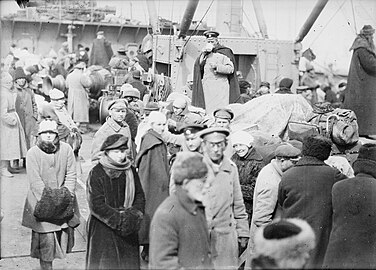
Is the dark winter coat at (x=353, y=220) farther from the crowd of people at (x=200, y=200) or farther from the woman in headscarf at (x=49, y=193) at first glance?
the woman in headscarf at (x=49, y=193)

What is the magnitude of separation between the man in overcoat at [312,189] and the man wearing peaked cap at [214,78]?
317 centimetres

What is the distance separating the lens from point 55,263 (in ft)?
21.5

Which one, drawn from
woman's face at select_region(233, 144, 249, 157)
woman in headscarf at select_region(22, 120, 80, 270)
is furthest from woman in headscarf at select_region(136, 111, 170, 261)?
woman's face at select_region(233, 144, 249, 157)

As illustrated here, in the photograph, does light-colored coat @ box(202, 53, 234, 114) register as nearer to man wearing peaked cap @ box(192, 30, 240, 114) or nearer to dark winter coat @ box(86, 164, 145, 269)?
man wearing peaked cap @ box(192, 30, 240, 114)

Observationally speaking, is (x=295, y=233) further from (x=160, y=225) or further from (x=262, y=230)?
(x=160, y=225)

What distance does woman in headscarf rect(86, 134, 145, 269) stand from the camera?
512 cm

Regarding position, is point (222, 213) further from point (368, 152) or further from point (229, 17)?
point (229, 17)

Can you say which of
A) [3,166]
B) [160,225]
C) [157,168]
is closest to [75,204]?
[157,168]

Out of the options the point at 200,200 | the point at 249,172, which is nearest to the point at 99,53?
the point at 249,172

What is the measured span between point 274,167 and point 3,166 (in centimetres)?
576

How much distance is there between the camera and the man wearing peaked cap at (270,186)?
5.87m

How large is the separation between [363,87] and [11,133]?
556cm

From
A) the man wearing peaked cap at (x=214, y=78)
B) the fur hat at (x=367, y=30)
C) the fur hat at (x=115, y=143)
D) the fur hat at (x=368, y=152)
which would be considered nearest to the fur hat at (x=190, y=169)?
the fur hat at (x=115, y=143)

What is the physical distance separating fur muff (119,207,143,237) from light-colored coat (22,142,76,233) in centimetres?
117
